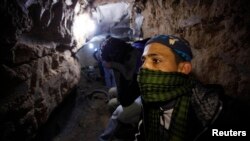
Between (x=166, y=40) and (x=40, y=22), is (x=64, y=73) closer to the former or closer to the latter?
(x=40, y=22)

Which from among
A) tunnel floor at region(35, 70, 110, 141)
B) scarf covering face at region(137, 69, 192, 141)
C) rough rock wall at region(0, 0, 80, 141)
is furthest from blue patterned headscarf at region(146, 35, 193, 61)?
tunnel floor at region(35, 70, 110, 141)

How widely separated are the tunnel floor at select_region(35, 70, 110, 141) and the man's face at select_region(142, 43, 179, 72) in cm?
308

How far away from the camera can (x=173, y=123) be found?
1.71m

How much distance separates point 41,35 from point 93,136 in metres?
2.39

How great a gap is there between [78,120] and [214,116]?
13.8 ft

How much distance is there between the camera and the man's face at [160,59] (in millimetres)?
1791

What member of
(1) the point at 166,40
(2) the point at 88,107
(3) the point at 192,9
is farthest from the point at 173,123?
(2) the point at 88,107

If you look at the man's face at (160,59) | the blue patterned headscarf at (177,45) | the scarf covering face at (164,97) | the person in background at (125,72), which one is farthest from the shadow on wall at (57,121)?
the blue patterned headscarf at (177,45)

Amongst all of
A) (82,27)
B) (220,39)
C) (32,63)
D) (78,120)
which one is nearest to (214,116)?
(220,39)

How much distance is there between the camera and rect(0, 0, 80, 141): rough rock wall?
2549 mm

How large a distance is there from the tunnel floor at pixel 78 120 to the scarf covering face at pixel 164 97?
2.91 metres

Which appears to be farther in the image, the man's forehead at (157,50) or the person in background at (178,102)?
the man's forehead at (157,50)

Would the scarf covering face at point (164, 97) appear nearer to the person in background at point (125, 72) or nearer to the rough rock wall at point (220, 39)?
the rough rock wall at point (220, 39)

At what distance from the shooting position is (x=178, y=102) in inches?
67.8
